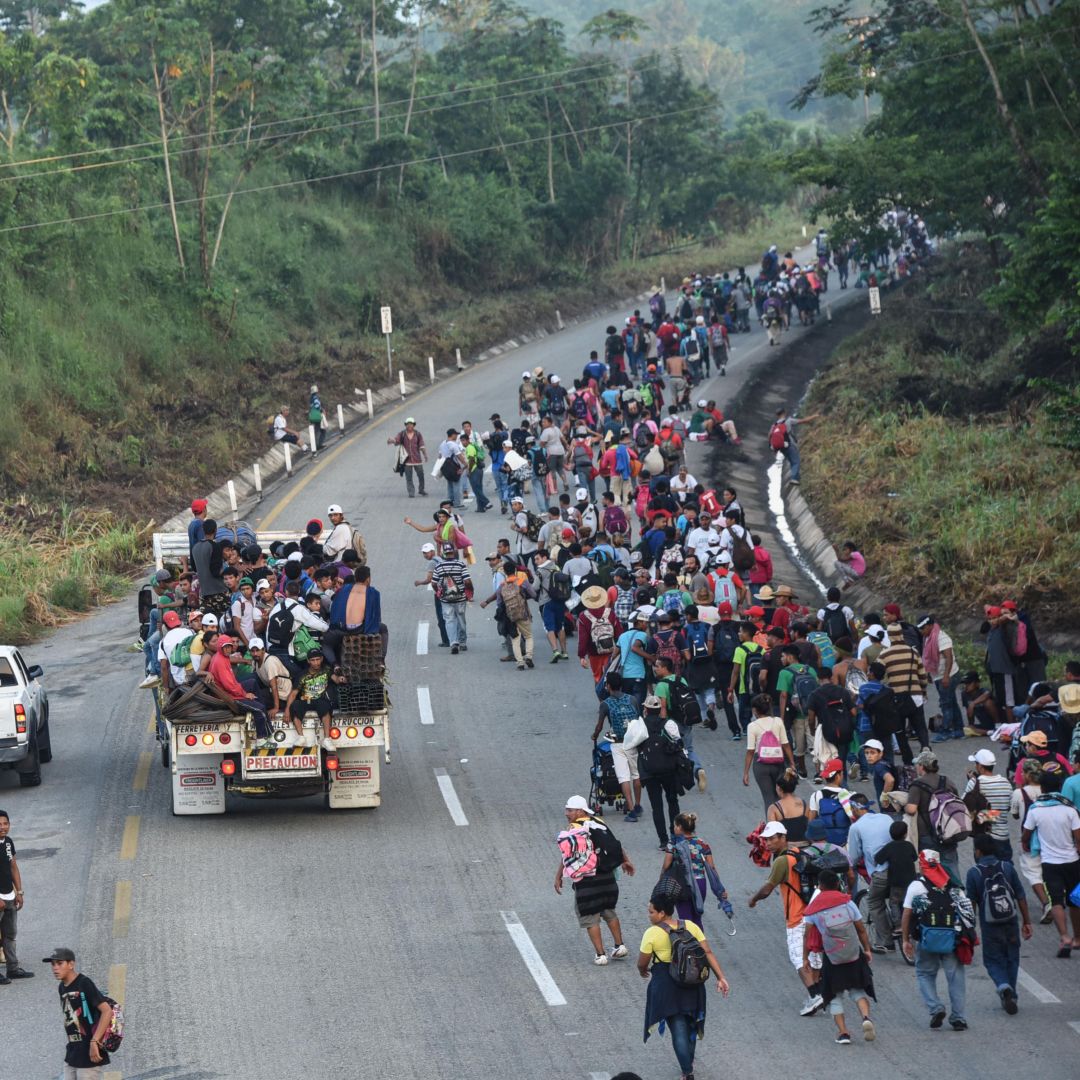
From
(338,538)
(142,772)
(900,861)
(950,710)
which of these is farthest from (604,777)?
(338,538)

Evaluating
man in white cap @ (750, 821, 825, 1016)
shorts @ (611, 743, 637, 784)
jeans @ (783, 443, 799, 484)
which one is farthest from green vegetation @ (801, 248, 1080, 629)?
man in white cap @ (750, 821, 825, 1016)

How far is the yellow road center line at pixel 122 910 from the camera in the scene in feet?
48.6

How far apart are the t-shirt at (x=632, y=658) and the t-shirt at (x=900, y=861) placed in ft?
20.0

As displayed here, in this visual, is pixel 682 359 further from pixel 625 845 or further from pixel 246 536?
pixel 625 845

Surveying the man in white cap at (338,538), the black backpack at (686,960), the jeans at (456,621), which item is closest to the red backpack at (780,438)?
the jeans at (456,621)

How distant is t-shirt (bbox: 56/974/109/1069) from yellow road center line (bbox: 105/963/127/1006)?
2.14 meters

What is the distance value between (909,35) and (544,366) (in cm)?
1411

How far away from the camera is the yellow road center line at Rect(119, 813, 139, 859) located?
55.2ft

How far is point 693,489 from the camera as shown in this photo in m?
27.7

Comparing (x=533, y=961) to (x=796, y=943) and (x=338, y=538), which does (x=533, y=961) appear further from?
(x=338, y=538)

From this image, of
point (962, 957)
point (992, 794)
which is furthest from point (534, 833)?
point (962, 957)

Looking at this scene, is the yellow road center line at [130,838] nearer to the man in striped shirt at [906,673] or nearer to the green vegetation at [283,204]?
the man in striped shirt at [906,673]

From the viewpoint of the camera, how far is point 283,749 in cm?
1712

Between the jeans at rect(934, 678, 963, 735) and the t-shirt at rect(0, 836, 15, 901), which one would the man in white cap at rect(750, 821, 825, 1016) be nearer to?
the t-shirt at rect(0, 836, 15, 901)
